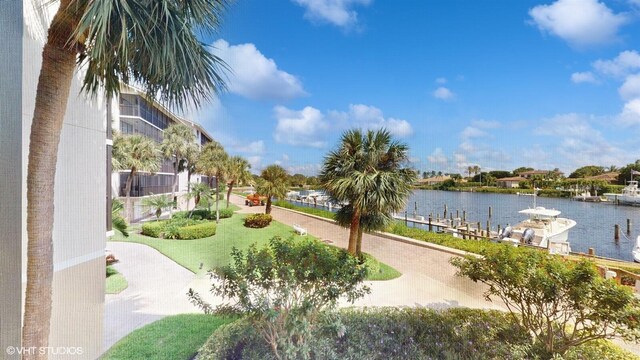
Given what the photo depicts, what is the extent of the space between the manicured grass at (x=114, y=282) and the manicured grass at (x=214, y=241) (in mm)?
453

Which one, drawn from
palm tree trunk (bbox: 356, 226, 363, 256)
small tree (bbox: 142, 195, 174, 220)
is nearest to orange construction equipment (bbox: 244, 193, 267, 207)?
small tree (bbox: 142, 195, 174, 220)

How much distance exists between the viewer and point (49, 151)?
1.02m

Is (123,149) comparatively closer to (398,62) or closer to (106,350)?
(106,350)

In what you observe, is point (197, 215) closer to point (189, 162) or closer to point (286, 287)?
point (189, 162)

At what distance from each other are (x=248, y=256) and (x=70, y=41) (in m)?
1.20

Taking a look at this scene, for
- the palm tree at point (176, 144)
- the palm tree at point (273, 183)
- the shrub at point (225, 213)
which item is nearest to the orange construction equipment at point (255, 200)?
the palm tree at point (273, 183)

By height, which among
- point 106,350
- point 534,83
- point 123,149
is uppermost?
point 534,83

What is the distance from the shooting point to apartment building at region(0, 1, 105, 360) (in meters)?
1.18

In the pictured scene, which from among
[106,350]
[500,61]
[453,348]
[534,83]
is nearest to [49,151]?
[106,350]

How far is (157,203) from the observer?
244 centimetres

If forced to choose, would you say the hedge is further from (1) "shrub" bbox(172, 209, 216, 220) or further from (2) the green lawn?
(1) "shrub" bbox(172, 209, 216, 220)

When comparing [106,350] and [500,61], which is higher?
[500,61]

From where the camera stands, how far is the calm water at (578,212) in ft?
7.48

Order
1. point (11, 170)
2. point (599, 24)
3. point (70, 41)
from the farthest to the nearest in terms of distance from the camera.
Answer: point (599, 24) < point (11, 170) < point (70, 41)
